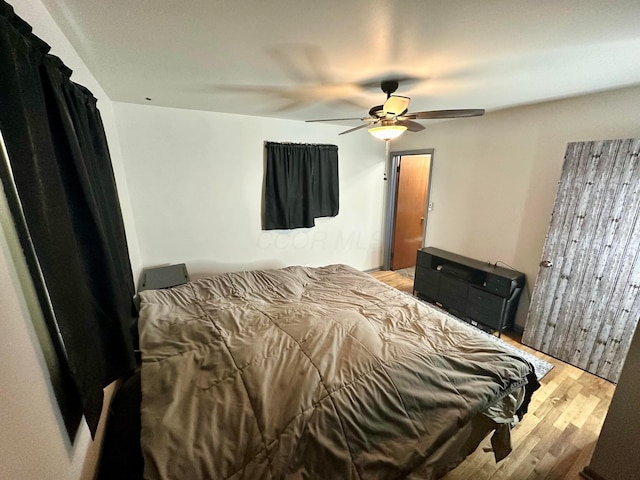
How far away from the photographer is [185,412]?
1.12 meters

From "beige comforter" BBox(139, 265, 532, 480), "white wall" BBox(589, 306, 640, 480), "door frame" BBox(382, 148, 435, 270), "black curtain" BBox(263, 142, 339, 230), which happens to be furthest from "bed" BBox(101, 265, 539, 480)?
"door frame" BBox(382, 148, 435, 270)

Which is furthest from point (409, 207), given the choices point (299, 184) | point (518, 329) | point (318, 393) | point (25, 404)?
point (25, 404)

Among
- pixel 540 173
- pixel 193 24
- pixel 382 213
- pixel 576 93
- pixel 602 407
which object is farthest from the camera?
pixel 382 213

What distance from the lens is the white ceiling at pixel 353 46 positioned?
3.49 ft

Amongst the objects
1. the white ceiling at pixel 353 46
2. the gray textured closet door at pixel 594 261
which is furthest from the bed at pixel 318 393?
the white ceiling at pixel 353 46

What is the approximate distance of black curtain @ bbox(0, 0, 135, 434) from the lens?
0.72m

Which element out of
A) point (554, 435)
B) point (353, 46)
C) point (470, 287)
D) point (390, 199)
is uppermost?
point (353, 46)

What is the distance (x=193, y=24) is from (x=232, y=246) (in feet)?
7.98

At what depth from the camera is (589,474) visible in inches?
57.2

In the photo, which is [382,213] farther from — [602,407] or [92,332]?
[92,332]

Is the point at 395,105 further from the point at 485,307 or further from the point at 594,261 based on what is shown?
the point at 485,307

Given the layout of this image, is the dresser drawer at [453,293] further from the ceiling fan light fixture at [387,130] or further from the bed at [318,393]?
the ceiling fan light fixture at [387,130]

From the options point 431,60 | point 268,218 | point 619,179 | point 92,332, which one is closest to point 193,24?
point 431,60

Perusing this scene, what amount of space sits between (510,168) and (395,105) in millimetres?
1909
